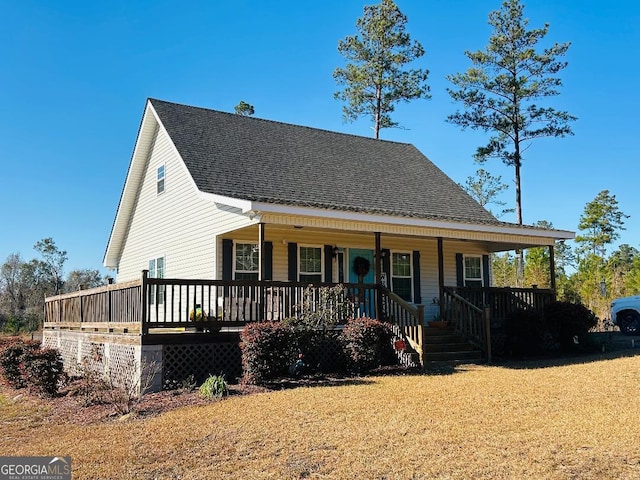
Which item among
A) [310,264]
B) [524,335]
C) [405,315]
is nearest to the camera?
[405,315]

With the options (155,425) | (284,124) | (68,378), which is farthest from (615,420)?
(284,124)

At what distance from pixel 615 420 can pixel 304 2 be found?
50.0 ft

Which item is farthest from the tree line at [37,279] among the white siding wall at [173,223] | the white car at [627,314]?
the white car at [627,314]

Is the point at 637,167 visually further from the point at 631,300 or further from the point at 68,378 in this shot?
the point at 68,378

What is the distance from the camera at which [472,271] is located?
18.5m

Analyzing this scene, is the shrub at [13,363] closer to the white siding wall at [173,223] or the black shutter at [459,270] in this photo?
the white siding wall at [173,223]

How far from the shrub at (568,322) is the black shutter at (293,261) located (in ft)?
21.8

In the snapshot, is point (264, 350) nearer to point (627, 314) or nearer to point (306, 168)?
point (306, 168)

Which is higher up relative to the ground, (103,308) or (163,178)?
(163,178)

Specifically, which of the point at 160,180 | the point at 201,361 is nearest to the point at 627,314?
the point at 201,361

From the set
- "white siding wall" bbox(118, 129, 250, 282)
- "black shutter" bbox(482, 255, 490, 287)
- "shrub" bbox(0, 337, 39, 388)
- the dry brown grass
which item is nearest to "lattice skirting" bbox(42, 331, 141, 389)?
"shrub" bbox(0, 337, 39, 388)

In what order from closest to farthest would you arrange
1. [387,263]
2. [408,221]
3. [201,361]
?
1. [201,361]
2. [408,221]
3. [387,263]

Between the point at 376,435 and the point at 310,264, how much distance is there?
9050mm

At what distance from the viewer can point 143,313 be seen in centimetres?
Result: 1045
